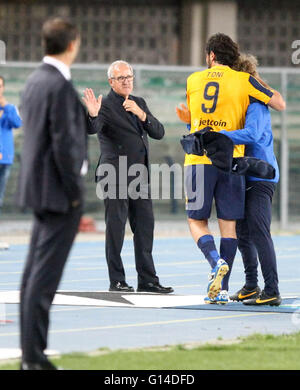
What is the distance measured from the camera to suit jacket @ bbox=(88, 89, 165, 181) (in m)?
11.7

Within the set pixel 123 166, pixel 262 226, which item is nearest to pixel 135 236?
pixel 123 166

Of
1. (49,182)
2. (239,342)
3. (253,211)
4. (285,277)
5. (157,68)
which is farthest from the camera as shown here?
(157,68)

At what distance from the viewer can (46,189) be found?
6941 millimetres

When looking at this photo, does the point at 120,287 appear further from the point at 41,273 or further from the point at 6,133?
the point at 6,133

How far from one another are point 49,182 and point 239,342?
2091 millimetres

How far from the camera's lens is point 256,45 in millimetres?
25516

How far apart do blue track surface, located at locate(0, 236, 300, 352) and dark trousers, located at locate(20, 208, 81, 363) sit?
1054 millimetres

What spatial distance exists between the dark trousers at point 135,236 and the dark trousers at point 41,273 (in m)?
4.68

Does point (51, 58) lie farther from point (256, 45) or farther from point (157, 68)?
point (256, 45)

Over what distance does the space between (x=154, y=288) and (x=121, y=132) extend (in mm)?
1533

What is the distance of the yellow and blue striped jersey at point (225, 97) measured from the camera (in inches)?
410

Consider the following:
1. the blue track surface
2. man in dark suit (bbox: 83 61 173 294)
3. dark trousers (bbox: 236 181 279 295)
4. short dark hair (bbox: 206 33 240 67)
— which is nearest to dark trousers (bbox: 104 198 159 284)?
man in dark suit (bbox: 83 61 173 294)

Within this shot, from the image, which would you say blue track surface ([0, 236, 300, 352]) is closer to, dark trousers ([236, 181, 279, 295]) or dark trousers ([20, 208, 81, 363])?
dark trousers ([236, 181, 279, 295])
